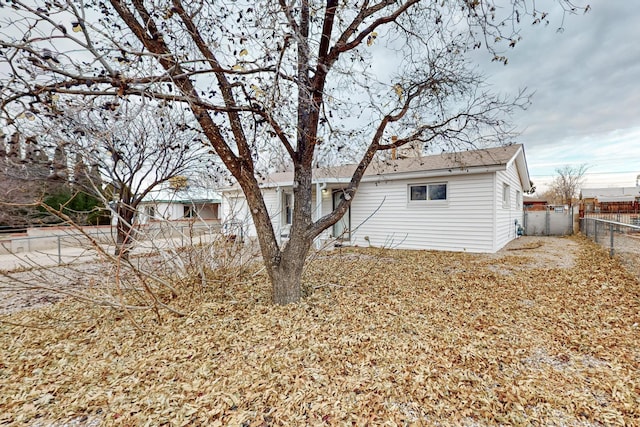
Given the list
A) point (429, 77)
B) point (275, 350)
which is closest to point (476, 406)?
point (275, 350)

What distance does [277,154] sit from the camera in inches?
169

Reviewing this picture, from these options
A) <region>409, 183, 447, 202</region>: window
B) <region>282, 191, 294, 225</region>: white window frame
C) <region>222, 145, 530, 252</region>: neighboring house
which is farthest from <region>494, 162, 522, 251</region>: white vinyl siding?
<region>282, 191, 294, 225</region>: white window frame

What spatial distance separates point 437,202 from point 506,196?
3.26m

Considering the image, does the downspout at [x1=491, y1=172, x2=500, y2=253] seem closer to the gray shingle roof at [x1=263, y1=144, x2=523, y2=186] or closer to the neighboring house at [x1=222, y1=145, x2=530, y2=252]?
the neighboring house at [x1=222, y1=145, x2=530, y2=252]

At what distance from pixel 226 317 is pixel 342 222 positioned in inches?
323

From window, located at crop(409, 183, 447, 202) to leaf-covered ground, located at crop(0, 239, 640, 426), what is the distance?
4743mm

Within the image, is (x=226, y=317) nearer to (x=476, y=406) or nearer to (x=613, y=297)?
(x=476, y=406)

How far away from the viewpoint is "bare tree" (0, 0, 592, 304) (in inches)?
99.6

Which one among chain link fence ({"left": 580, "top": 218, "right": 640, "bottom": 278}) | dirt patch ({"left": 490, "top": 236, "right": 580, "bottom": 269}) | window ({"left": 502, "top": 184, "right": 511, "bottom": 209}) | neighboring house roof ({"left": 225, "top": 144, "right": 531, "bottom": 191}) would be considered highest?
neighboring house roof ({"left": 225, "top": 144, "right": 531, "bottom": 191})

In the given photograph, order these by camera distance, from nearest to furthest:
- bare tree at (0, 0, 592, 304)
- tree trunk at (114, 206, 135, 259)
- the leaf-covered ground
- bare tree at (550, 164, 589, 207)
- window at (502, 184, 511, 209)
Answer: the leaf-covered ground < bare tree at (0, 0, 592, 304) < tree trunk at (114, 206, 135, 259) < window at (502, 184, 511, 209) < bare tree at (550, 164, 589, 207)

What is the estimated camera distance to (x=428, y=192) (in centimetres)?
895

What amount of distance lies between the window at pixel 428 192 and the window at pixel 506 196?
2436mm

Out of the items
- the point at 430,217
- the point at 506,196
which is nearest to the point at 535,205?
the point at 506,196

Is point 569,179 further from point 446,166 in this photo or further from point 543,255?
point 446,166
